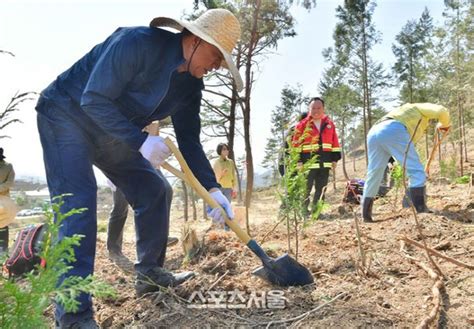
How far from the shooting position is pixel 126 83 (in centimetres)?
216

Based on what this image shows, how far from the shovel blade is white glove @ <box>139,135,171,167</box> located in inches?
35.8

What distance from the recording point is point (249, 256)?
306cm

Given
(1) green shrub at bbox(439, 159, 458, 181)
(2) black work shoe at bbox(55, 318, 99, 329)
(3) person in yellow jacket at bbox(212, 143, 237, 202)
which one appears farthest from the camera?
(1) green shrub at bbox(439, 159, 458, 181)

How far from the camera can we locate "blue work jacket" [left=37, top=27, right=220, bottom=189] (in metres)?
2.05

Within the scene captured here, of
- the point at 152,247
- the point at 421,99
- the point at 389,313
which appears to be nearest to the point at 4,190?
the point at 152,247

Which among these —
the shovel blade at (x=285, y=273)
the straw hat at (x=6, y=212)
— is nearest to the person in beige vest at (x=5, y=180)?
the straw hat at (x=6, y=212)

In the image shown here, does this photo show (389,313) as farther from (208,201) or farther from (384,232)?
(384,232)

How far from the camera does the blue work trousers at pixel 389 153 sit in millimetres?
4293

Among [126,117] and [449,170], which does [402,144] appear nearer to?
[126,117]

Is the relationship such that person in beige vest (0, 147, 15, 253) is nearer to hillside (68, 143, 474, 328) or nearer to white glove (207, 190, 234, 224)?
hillside (68, 143, 474, 328)

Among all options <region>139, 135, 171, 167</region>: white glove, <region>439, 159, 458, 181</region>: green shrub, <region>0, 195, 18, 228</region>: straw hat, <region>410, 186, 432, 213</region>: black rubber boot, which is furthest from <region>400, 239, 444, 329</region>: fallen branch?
<region>439, 159, 458, 181</region>: green shrub

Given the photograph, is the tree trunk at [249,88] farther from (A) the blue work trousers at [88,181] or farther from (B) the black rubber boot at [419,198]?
(A) the blue work trousers at [88,181]

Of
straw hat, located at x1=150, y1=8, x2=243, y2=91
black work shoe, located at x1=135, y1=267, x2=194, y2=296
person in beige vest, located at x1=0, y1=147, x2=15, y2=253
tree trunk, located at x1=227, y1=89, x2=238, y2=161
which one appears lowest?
black work shoe, located at x1=135, y1=267, x2=194, y2=296

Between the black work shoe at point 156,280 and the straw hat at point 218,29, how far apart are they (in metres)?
1.28
